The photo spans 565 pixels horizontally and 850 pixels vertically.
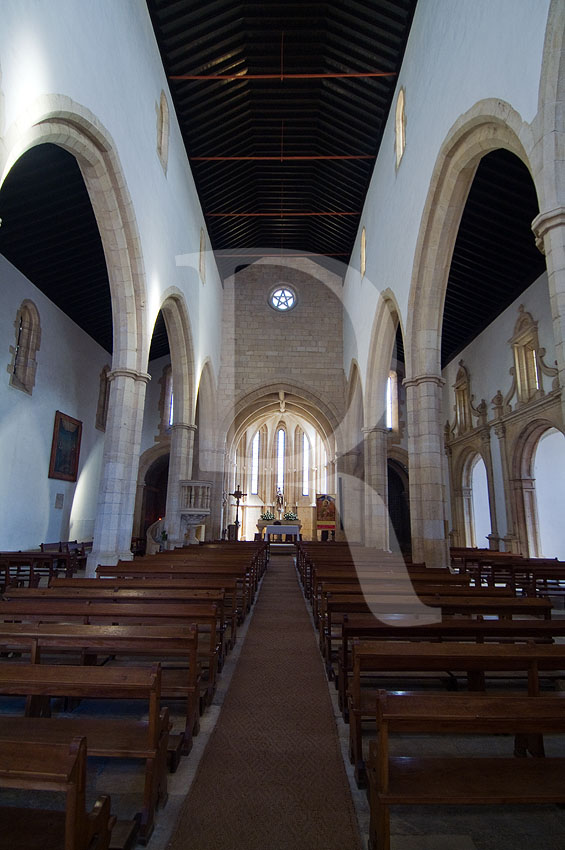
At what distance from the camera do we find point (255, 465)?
99.4 feet

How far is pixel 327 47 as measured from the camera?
10.3 m

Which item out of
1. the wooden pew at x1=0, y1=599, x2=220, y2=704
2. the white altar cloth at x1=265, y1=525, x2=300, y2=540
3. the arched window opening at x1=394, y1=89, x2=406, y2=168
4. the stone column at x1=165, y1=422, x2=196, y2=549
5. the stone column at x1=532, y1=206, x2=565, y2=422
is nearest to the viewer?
the wooden pew at x1=0, y1=599, x2=220, y2=704

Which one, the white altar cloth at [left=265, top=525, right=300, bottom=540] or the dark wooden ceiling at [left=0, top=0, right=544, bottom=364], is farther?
the white altar cloth at [left=265, top=525, right=300, bottom=540]

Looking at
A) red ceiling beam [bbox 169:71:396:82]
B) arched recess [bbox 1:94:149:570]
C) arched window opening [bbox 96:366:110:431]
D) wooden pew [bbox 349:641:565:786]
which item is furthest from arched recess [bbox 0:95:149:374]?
arched window opening [bbox 96:366:110:431]

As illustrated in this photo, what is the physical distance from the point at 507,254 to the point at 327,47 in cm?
566

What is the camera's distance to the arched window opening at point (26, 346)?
36.6 feet

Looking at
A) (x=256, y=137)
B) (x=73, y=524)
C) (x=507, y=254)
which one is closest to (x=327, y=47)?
(x=256, y=137)

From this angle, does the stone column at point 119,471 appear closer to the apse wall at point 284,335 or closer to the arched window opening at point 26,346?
the arched window opening at point 26,346

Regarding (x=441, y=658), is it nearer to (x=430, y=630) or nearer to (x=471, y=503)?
(x=430, y=630)

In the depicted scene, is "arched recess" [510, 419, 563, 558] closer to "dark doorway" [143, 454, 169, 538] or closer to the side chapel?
the side chapel

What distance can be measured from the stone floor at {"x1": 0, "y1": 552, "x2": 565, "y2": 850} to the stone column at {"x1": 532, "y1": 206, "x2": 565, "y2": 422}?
2.85m

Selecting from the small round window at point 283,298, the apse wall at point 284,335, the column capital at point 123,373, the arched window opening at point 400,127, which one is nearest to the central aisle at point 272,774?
the column capital at point 123,373

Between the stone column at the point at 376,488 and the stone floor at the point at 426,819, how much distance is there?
10284mm

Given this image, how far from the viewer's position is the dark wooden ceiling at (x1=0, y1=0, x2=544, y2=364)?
9.20 meters
